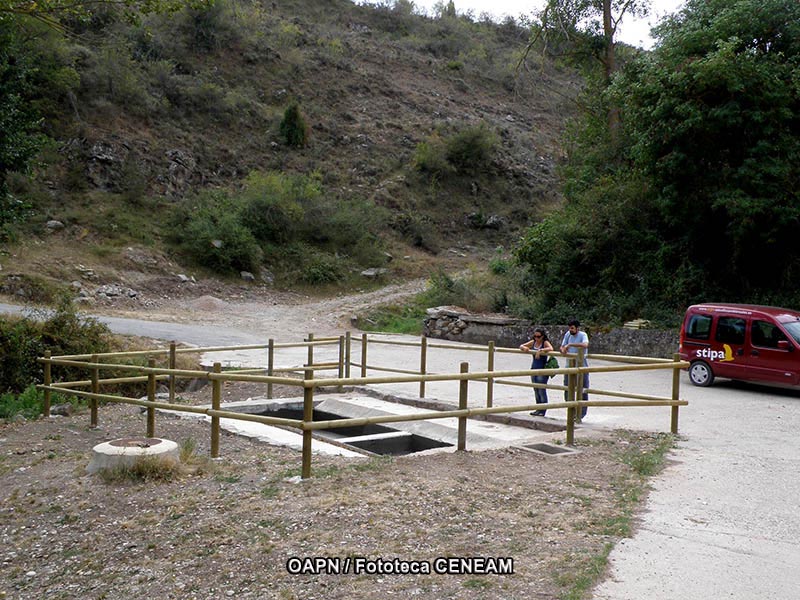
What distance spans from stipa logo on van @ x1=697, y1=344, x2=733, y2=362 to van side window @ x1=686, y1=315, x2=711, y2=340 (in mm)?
296

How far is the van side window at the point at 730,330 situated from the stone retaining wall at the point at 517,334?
392 cm

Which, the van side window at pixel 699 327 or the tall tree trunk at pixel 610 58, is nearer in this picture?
the van side window at pixel 699 327

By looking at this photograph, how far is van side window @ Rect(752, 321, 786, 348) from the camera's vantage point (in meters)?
15.1

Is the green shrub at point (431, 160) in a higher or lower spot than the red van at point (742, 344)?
higher

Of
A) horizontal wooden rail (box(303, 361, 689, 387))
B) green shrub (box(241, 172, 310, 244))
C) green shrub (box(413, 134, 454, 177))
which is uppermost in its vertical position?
green shrub (box(413, 134, 454, 177))

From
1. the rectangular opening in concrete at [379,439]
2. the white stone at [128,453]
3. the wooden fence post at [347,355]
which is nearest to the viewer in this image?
the white stone at [128,453]

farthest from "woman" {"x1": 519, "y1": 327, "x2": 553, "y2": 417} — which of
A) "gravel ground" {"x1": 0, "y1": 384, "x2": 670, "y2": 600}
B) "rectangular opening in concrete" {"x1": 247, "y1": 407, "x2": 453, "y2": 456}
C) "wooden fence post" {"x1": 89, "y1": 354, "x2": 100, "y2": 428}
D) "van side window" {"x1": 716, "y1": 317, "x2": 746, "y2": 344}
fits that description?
"wooden fence post" {"x1": 89, "y1": 354, "x2": 100, "y2": 428}

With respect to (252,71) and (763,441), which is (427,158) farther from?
(763,441)

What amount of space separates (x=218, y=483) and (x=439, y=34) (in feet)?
263

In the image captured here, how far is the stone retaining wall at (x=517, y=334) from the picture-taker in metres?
20.9

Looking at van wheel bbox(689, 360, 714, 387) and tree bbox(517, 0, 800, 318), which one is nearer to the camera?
van wheel bbox(689, 360, 714, 387)

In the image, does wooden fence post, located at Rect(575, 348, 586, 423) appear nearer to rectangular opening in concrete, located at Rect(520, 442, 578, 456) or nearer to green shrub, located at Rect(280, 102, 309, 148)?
rectangular opening in concrete, located at Rect(520, 442, 578, 456)

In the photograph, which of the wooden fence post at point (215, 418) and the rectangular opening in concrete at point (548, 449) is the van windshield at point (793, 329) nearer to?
the rectangular opening in concrete at point (548, 449)

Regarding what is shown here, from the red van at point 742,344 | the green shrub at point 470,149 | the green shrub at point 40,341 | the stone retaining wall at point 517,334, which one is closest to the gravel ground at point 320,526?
the green shrub at point 40,341
